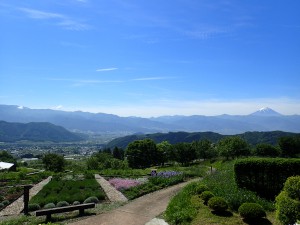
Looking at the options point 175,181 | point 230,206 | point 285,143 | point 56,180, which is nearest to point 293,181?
point 230,206

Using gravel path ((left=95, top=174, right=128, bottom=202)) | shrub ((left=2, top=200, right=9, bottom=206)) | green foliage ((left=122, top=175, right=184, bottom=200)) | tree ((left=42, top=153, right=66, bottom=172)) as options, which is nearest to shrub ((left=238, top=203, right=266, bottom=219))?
gravel path ((left=95, top=174, right=128, bottom=202))

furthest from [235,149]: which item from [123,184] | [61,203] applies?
[61,203]

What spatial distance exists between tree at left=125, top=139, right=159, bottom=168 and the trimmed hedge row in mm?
67252

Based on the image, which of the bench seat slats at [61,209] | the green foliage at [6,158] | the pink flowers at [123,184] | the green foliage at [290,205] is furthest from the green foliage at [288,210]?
the green foliage at [6,158]

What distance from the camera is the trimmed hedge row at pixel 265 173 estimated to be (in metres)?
19.4

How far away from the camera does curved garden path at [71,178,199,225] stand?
1725 centimetres

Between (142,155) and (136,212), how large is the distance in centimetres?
6888

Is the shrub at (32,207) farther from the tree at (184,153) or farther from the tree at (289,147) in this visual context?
the tree at (289,147)

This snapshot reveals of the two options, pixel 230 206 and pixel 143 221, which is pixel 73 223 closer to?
pixel 143 221

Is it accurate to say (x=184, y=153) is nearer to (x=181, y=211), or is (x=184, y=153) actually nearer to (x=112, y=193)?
(x=112, y=193)

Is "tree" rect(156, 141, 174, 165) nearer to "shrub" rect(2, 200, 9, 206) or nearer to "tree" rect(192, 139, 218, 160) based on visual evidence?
"tree" rect(192, 139, 218, 160)

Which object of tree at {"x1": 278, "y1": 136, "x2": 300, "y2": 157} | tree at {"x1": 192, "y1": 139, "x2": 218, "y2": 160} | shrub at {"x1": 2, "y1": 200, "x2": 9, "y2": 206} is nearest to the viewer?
shrub at {"x1": 2, "y1": 200, "x2": 9, "y2": 206}

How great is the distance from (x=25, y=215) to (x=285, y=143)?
70.8 metres

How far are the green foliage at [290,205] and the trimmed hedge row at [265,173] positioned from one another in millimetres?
6884
